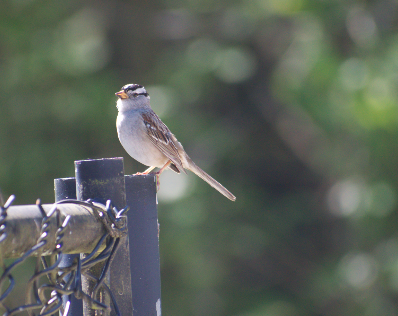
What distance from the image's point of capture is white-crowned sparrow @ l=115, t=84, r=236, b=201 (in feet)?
10.6

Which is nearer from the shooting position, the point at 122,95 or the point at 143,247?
the point at 143,247

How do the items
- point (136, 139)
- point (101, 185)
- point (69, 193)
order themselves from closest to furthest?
point (101, 185), point (69, 193), point (136, 139)

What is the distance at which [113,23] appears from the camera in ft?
21.6

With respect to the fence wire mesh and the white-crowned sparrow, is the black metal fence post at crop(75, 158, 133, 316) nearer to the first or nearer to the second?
the fence wire mesh

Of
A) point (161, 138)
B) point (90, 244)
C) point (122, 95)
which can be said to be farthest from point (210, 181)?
point (90, 244)

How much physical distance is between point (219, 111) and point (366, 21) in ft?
7.20

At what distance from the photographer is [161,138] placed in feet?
11.4

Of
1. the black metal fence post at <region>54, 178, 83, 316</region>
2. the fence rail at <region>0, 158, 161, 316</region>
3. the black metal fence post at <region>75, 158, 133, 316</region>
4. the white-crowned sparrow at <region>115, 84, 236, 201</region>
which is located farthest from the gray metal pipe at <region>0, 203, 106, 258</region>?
the white-crowned sparrow at <region>115, 84, 236, 201</region>

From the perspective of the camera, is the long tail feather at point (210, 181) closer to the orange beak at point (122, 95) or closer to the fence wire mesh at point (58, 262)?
the orange beak at point (122, 95)

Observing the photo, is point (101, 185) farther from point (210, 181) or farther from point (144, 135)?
point (210, 181)

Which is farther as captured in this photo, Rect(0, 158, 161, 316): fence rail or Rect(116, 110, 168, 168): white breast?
Rect(116, 110, 168, 168): white breast

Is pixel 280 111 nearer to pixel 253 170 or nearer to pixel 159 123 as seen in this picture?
pixel 253 170

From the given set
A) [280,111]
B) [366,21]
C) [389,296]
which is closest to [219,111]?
[280,111]

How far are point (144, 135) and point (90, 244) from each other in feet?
7.32
